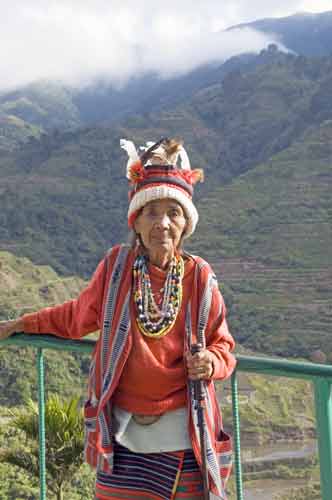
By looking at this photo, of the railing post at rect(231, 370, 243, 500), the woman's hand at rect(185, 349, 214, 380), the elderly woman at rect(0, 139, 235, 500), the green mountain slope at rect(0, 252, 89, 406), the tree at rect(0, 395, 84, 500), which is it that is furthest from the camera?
the green mountain slope at rect(0, 252, 89, 406)

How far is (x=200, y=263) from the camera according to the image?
2324 mm

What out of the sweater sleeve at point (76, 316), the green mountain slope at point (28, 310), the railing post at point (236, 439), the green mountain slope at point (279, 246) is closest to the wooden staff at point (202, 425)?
the railing post at point (236, 439)

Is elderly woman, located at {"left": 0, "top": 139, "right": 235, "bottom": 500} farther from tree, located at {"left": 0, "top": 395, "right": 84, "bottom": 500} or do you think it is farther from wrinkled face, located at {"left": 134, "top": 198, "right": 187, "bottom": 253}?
tree, located at {"left": 0, "top": 395, "right": 84, "bottom": 500}

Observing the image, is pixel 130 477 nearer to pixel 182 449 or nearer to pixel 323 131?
pixel 182 449

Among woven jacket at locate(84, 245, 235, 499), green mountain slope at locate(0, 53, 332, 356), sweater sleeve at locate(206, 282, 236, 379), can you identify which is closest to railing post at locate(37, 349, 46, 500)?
woven jacket at locate(84, 245, 235, 499)

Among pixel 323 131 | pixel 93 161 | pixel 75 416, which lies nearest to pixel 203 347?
pixel 75 416

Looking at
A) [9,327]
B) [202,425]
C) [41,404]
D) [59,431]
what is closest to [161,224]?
[202,425]

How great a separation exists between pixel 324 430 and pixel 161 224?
782 mm

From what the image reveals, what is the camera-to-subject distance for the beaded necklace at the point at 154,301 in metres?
2.21

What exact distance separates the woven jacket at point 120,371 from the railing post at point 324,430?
0.89 ft

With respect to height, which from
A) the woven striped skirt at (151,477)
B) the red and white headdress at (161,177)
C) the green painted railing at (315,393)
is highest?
the red and white headdress at (161,177)

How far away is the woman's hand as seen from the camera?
82.0 inches

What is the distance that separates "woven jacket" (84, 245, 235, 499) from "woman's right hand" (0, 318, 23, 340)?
54 centimetres

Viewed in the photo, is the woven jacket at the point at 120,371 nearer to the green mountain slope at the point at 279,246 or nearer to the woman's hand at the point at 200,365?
the woman's hand at the point at 200,365
